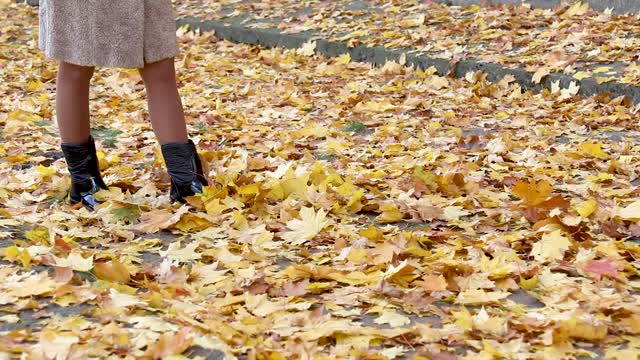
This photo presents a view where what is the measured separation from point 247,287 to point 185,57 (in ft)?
17.4

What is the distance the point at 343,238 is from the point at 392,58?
400 cm

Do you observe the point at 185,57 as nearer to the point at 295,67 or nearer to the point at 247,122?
the point at 295,67

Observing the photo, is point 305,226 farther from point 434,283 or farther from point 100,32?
point 100,32

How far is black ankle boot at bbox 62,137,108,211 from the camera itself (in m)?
3.41

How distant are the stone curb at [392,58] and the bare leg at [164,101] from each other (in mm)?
2915

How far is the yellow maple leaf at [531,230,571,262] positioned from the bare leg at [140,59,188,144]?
1.38 metres

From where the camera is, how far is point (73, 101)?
3369 mm

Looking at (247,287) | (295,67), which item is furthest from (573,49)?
(247,287)

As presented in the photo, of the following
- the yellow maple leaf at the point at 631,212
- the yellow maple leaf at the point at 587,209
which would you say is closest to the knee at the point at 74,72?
the yellow maple leaf at the point at 587,209

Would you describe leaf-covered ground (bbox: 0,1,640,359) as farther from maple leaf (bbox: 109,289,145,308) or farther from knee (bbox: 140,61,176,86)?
knee (bbox: 140,61,176,86)

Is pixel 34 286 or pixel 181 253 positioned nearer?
pixel 34 286

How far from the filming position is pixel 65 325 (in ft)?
7.03

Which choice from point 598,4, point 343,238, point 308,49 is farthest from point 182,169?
point 598,4

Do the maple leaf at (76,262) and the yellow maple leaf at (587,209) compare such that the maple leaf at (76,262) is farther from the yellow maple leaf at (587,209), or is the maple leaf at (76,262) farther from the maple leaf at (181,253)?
the yellow maple leaf at (587,209)
